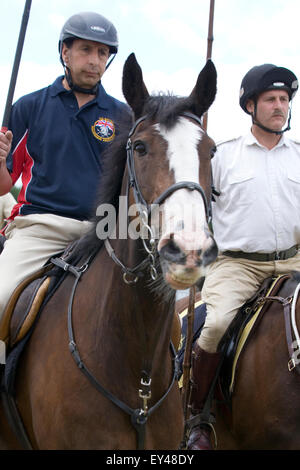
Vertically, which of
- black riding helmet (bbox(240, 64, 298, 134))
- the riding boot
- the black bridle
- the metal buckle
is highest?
black riding helmet (bbox(240, 64, 298, 134))

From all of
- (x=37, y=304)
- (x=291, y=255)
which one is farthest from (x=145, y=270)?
(x=291, y=255)

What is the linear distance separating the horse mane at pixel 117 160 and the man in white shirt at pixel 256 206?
1.75 m

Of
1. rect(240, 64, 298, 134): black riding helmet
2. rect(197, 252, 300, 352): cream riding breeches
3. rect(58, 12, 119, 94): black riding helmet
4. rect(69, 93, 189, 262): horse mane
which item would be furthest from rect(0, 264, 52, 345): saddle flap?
rect(240, 64, 298, 134): black riding helmet

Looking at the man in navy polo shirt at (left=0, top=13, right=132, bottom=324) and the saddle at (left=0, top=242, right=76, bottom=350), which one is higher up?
the man in navy polo shirt at (left=0, top=13, right=132, bottom=324)

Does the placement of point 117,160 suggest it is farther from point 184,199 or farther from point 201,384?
point 201,384

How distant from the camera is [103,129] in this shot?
471 cm

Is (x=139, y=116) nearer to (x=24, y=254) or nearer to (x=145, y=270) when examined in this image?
(x=145, y=270)

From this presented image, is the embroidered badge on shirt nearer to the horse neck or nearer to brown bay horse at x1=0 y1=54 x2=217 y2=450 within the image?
brown bay horse at x1=0 y1=54 x2=217 y2=450

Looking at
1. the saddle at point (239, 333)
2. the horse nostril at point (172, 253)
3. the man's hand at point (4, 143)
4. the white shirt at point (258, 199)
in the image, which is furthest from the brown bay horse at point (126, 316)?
the white shirt at point (258, 199)

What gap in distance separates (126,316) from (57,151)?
180cm

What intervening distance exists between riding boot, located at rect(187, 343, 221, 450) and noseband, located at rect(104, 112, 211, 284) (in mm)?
1983

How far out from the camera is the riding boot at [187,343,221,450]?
500 cm

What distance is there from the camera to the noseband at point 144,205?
285 centimetres

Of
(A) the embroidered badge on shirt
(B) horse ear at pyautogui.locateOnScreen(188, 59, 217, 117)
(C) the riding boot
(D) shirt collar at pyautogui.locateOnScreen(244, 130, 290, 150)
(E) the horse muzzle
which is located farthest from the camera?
(D) shirt collar at pyautogui.locateOnScreen(244, 130, 290, 150)
